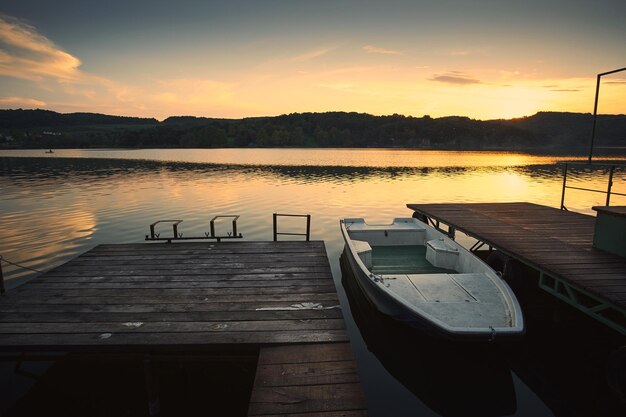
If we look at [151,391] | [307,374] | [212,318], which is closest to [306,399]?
[307,374]

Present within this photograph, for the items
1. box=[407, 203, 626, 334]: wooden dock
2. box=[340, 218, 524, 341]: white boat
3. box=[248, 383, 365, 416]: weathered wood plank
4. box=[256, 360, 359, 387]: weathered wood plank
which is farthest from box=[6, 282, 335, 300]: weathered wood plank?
box=[407, 203, 626, 334]: wooden dock

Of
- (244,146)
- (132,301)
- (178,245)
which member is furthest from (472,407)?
(244,146)

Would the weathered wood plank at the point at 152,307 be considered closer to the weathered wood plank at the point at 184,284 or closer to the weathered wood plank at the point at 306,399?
the weathered wood plank at the point at 184,284

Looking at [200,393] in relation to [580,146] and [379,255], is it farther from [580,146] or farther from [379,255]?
[580,146]

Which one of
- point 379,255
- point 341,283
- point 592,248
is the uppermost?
point 592,248

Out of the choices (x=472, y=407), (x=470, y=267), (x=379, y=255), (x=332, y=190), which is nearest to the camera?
(x=472, y=407)

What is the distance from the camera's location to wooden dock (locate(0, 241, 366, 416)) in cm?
524

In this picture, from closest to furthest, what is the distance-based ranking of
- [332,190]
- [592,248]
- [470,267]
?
[592,248], [470,267], [332,190]

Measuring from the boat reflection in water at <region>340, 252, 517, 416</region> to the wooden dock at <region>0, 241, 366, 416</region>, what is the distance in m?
2.48

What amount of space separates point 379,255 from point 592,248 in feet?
21.0

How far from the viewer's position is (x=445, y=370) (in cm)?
805

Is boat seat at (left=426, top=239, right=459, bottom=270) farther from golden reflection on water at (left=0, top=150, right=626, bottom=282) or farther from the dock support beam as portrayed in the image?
the dock support beam

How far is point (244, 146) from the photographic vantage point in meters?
184

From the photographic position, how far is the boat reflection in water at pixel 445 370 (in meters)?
7.10
